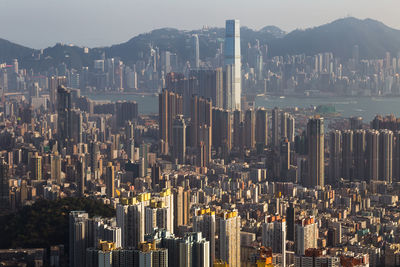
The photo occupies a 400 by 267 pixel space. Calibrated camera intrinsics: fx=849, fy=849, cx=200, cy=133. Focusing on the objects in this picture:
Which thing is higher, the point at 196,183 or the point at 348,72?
the point at 348,72

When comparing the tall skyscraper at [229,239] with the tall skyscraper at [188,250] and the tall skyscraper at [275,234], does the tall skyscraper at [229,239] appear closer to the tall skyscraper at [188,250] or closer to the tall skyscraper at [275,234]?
the tall skyscraper at [275,234]

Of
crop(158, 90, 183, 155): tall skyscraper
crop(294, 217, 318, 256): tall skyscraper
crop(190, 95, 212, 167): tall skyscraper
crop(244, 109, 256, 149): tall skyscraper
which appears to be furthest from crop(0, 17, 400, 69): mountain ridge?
crop(294, 217, 318, 256): tall skyscraper

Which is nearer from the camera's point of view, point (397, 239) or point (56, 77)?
point (397, 239)

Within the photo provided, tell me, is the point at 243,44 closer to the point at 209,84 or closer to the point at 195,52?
the point at 195,52

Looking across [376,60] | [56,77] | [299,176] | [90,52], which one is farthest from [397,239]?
[90,52]

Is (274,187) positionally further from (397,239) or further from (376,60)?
(376,60)

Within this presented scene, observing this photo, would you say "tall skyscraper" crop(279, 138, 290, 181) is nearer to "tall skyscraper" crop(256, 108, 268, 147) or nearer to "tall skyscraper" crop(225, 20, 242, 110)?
"tall skyscraper" crop(256, 108, 268, 147)
